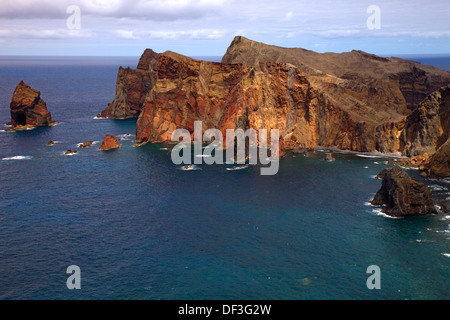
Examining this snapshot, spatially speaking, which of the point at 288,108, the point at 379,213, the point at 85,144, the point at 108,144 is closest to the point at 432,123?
the point at 288,108

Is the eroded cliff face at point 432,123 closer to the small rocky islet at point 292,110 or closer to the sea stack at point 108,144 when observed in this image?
the small rocky islet at point 292,110

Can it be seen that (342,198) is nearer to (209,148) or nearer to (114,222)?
(114,222)

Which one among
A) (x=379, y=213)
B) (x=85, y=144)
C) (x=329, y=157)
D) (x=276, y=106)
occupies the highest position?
(x=276, y=106)

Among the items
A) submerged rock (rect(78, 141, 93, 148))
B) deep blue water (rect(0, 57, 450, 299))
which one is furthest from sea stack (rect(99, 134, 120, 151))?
deep blue water (rect(0, 57, 450, 299))

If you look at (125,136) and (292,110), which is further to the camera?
(125,136)

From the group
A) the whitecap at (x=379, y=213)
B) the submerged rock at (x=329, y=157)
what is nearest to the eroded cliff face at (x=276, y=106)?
the submerged rock at (x=329, y=157)

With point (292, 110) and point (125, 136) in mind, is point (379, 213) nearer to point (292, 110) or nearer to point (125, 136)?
point (292, 110)

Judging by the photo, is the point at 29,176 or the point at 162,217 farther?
the point at 29,176
